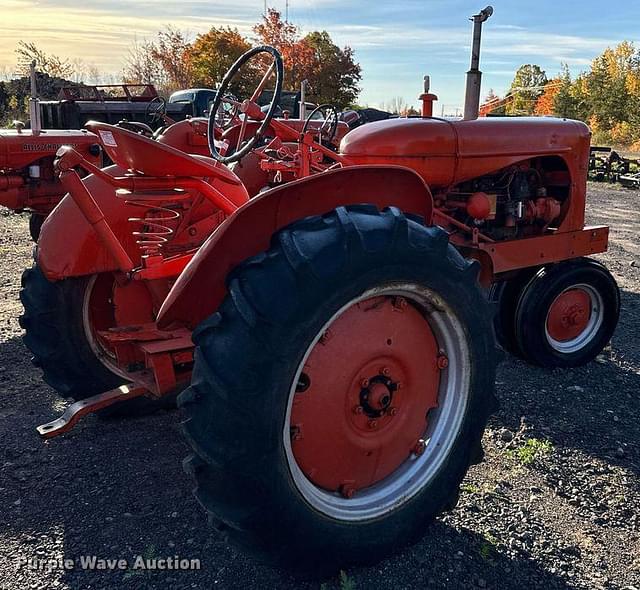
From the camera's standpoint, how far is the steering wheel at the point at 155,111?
10898mm

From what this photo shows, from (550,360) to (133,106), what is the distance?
9578 mm

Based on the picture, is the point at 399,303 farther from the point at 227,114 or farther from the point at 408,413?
the point at 227,114

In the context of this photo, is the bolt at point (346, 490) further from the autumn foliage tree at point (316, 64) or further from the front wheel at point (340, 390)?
the autumn foliage tree at point (316, 64)

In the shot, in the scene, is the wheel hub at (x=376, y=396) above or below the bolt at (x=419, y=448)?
above

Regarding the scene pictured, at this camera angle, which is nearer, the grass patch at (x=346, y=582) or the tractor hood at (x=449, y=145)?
the grass patch at (x=346, y=582)

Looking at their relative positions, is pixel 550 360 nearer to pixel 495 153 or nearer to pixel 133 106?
pixel 495 153

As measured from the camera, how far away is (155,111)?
1125cm

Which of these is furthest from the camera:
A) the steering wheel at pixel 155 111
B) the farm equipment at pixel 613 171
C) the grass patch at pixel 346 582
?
the farm equipment at pixel 613 171

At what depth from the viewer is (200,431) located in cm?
169

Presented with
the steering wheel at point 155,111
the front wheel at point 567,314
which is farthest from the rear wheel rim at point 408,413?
the steering wheel at point 155,111

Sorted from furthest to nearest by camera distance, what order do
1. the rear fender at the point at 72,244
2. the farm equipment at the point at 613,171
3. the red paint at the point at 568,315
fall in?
the farm equipment at the point at 613,171, the red paint at the point at 568,315, the rear fender at the point at 72,244

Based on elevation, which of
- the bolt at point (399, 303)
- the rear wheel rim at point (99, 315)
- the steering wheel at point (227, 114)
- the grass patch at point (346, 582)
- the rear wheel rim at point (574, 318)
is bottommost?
the grass patch at point (346, 582)

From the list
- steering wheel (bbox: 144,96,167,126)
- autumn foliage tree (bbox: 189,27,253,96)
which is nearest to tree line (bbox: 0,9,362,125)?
autumn foliage tree (bbox: 189,27,253,96)

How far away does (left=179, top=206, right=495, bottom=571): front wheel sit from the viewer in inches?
66.3
